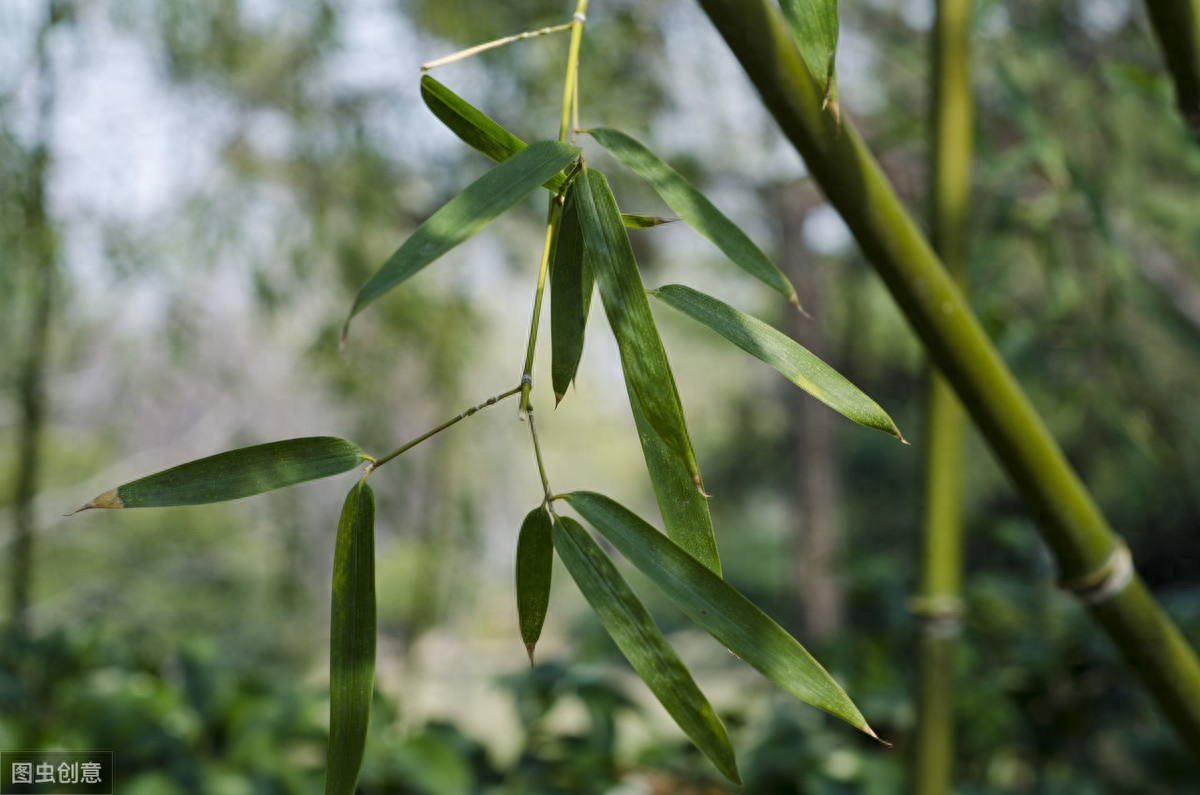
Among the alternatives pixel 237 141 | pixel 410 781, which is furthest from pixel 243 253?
pixel 410 781

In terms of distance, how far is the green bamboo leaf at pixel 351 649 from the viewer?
26 cm

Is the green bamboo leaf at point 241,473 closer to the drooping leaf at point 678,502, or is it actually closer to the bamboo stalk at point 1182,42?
the drooping leaf at point 678,502

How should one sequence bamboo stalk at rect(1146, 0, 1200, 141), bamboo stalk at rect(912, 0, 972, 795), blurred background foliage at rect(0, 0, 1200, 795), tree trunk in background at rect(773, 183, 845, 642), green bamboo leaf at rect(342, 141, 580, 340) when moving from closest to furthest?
green bamboo leaf at rect(342, 141, 580, 340), bamboo stalk at rect(1146, 0, 1200, 141), bamboo stalk at rect(912, 0, 972, 795), blurred background foliage at rect(0, 0, 1200, 795), tree trunk in background at rect(773, 183, 845, 642)

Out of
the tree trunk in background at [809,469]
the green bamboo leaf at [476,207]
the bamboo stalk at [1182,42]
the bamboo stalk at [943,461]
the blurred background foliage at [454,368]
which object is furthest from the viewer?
the tree trunk in background at [809,469]

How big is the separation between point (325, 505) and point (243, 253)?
31.1 inches

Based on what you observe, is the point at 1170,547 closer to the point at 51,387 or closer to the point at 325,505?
the point at 325,505

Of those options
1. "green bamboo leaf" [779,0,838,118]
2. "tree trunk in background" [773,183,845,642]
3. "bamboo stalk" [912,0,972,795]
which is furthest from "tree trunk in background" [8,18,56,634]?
"tree trunk in background" [773,183,845,642]

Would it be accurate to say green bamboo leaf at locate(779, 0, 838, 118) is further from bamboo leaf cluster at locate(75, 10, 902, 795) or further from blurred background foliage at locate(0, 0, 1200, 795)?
blurred background foliage at locate(0, 0, 1200, 795)

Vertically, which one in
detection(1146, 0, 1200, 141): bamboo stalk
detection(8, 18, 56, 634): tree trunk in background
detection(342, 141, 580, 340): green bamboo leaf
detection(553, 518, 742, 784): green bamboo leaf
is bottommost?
detection(553, 518, 742, 784): green bamboo leaf

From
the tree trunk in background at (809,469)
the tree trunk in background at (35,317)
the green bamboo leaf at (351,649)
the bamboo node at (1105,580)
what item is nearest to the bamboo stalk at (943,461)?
the bamboo node at (1105,580)

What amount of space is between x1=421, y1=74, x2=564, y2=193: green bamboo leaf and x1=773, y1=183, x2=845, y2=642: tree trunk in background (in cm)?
214

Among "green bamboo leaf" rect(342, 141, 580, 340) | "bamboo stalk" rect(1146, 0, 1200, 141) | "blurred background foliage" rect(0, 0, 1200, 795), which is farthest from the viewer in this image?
"blurred background foliage" rect(0, 0, 1200, 795)

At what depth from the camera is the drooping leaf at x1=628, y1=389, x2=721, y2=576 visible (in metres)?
0.28

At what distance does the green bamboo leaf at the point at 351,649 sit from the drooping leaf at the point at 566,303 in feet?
0.22
